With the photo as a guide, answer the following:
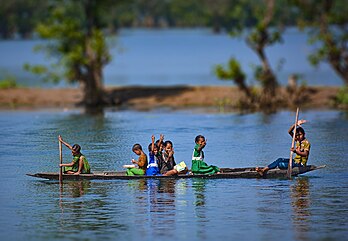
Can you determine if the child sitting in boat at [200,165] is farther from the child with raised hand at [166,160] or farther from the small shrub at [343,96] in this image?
the small shrub at [343,96]

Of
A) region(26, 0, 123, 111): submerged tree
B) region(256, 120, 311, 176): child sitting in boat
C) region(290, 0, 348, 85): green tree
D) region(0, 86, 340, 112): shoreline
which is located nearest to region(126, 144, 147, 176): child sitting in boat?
region(256, 120, 311, 176): child sitting in boat

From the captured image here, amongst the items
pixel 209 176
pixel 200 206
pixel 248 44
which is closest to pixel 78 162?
pixel 209 176

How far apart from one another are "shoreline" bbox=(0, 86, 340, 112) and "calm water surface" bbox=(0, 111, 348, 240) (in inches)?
218

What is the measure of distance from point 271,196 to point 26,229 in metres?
5.26

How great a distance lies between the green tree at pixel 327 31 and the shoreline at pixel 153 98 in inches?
61.5

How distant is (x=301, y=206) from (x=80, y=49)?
19.0 meters

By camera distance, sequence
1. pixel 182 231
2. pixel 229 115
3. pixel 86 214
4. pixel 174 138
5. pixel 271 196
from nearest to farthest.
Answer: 1. pixel 182 231
2. pixel 86 214
3. pixel 271 196
4. pixel 174 138
5. pixel 229 115

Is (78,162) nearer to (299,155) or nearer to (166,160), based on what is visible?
(166,160)

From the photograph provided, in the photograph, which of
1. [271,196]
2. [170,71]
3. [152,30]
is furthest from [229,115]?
[152,30]

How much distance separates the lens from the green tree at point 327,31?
3772 cm

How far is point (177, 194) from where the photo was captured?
21891mm

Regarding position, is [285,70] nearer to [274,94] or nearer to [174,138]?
[274,94]

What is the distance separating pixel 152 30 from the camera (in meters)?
170

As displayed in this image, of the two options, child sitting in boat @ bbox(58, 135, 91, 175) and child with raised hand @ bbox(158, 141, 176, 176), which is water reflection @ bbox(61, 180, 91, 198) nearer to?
child sitting in boat @ bbox(58, 135, 91, 175)
